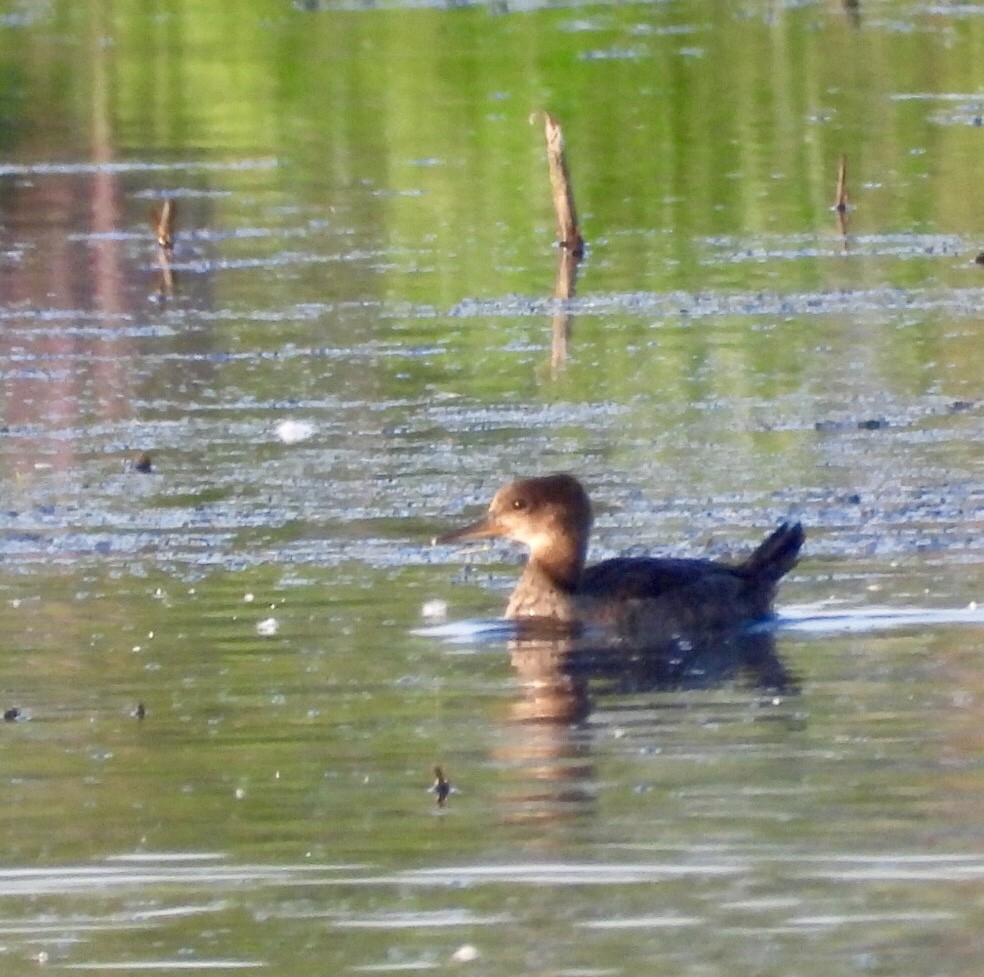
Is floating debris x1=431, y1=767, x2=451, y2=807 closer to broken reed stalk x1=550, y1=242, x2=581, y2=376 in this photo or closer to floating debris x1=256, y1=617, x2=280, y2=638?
floating debris x1=256, y1=617, x2=280, y2=638

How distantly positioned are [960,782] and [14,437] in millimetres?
7140

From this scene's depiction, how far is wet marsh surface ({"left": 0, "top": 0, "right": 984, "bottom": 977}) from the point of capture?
7.72 metres

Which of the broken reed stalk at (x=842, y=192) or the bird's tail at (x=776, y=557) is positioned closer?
the bird's tail at (x=776, y=557)

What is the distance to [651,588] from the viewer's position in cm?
1109

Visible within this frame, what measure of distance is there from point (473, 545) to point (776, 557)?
69.9 inches

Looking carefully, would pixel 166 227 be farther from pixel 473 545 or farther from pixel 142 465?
pixel 473 545

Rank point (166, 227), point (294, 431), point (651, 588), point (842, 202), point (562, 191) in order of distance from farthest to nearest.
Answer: point (842, 202) < point (166, 227) < point (562, 191) < point (294, 431) < point (651, 588)

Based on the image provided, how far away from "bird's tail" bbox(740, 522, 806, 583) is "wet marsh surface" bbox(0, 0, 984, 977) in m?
0.17

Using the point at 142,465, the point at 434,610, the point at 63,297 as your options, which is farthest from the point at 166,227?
the point at 434,610

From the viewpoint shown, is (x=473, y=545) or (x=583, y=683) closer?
(x=583, y=683)

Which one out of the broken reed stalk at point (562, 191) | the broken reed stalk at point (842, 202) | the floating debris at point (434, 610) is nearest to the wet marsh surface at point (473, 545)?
the floating debris at point (434, 610)

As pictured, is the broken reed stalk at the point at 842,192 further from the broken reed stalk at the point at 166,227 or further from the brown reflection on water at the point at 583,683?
the brown reflection on water at the point at 583,683

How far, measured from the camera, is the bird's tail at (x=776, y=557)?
11.2 meters

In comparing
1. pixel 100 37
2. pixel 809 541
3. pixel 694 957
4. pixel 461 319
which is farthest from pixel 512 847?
pixel 100 37
